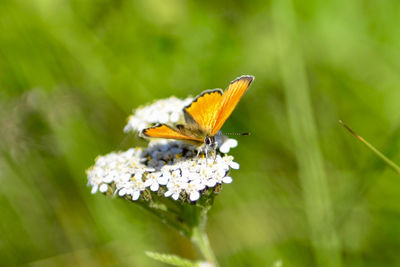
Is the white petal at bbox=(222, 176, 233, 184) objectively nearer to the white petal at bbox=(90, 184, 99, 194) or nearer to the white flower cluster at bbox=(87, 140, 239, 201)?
the white flower cluster at bbox=(87, 140, 239, 201)

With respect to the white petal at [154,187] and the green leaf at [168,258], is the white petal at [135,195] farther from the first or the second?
the green leaf at [168,258]

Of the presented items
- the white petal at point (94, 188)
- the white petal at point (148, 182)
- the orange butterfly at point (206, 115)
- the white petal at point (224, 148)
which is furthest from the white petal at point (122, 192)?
the white petal at point (224, 148)

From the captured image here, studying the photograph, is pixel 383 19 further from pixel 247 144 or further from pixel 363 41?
pixel 247 144

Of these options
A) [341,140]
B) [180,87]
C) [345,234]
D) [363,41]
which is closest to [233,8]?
[180,87]

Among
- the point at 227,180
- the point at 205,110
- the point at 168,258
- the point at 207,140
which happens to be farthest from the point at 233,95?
the point at 168,258

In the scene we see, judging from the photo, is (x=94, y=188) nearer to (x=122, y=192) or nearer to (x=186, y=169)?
(x=122, y=192)

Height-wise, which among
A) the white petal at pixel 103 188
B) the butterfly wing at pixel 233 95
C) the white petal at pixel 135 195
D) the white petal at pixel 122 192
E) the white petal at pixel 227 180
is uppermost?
the butterfly wing at pixel 233 95

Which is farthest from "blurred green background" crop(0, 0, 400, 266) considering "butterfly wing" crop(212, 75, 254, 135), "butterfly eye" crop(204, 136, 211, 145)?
"butterfly wing" crop(212, 75, 254, 135)
